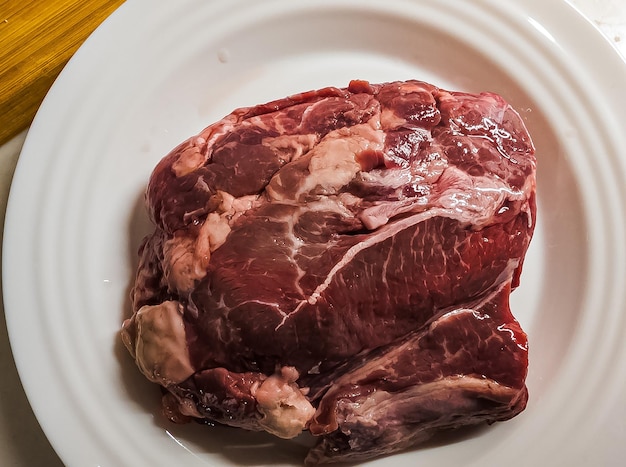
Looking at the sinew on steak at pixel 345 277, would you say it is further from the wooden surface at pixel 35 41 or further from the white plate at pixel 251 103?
the wooden surface at pixel 35 41

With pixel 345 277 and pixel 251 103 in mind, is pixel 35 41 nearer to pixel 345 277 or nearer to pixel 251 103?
pixel 251 103

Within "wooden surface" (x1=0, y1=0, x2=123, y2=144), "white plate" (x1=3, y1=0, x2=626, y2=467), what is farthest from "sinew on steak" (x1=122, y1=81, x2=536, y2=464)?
"wooden surface" (x1=0, y1=0, x2=123, y2=144)

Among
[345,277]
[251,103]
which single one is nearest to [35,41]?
[251,103]

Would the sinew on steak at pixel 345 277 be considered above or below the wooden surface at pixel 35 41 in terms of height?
below

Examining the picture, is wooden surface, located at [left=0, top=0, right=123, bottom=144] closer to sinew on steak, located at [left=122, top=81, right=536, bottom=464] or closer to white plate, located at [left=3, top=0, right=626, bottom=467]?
white plate, located at [left=3, top=0, right=626, bottom=467]

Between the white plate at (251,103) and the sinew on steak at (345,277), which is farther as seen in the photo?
the white plate at (251,103)

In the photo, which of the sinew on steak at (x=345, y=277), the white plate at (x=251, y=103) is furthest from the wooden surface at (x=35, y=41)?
the sinew on steak at (x=345, y=277)
